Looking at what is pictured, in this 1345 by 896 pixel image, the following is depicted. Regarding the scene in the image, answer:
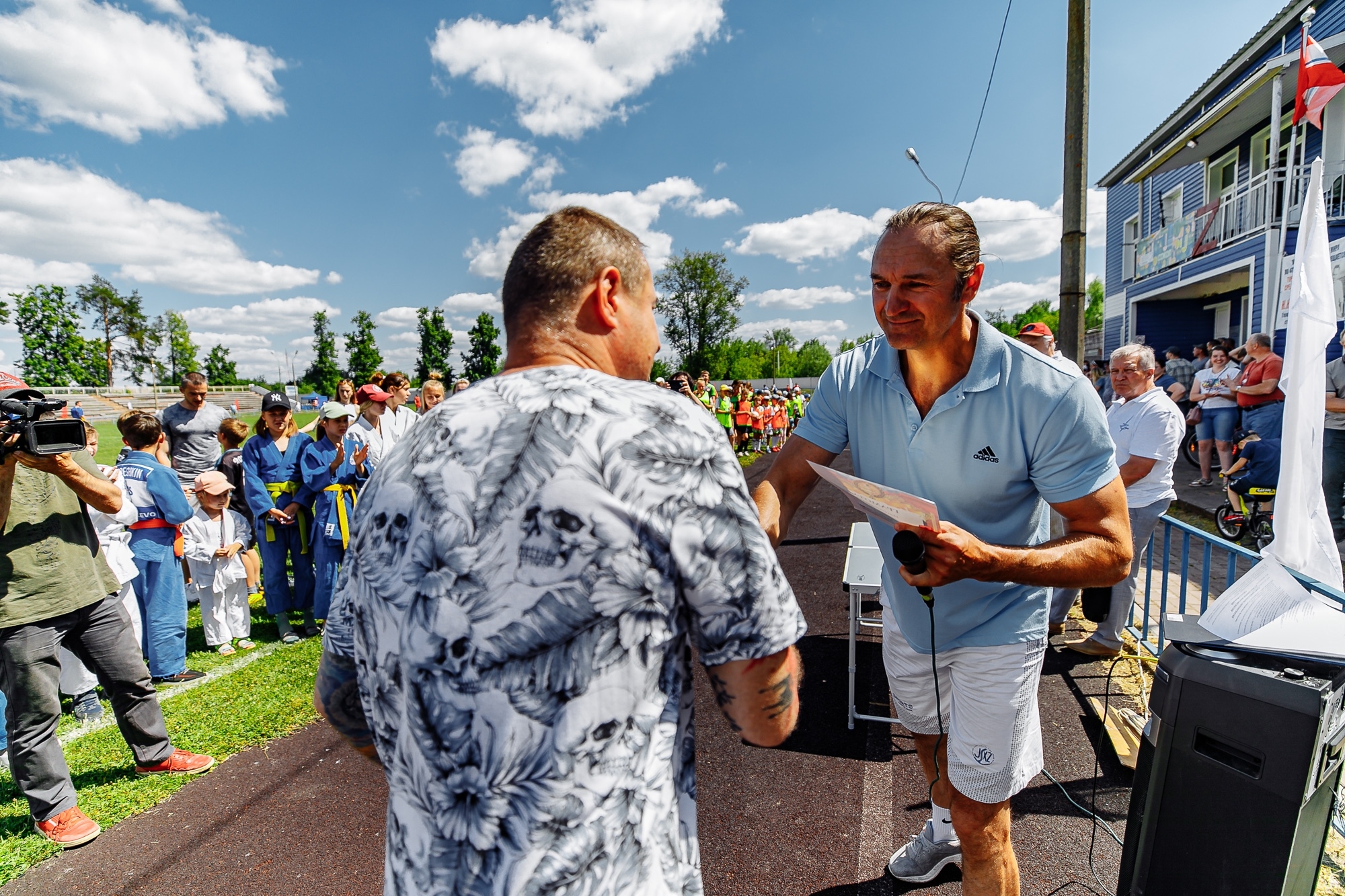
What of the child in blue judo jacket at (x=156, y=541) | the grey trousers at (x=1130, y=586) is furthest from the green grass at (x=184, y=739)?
the grey trousers at (x=1130, y=586)

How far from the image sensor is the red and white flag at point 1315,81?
16.3 feet

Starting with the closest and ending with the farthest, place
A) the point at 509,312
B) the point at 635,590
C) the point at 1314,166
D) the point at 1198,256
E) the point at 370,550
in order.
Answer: the point at 635,590, the point at 370,550, the point at 509,312, the point at 1314,166, the point at 1198,256

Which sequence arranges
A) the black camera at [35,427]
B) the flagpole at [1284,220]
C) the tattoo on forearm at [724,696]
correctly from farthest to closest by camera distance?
the flagpole at [1284,220] < the black camera at [35,427] < the tattoo on forearm at [724,696]

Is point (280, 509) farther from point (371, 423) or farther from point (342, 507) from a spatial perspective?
point (371, 423)

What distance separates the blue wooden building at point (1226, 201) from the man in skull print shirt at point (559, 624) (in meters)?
9.88

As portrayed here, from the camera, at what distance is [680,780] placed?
3.68 feet

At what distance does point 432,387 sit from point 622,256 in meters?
7.65

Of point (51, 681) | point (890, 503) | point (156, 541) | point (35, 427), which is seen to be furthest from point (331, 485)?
point (890, 503)

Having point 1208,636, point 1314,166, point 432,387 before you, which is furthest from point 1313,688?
point 432,387

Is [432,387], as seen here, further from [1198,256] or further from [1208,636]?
[1198,256]

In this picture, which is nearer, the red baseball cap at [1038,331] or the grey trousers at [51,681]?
the grey trousers at [51,681]

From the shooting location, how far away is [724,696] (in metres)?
1.12

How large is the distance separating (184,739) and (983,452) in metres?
4.60

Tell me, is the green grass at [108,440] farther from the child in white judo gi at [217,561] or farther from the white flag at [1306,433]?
the white flag at [1306,433]
